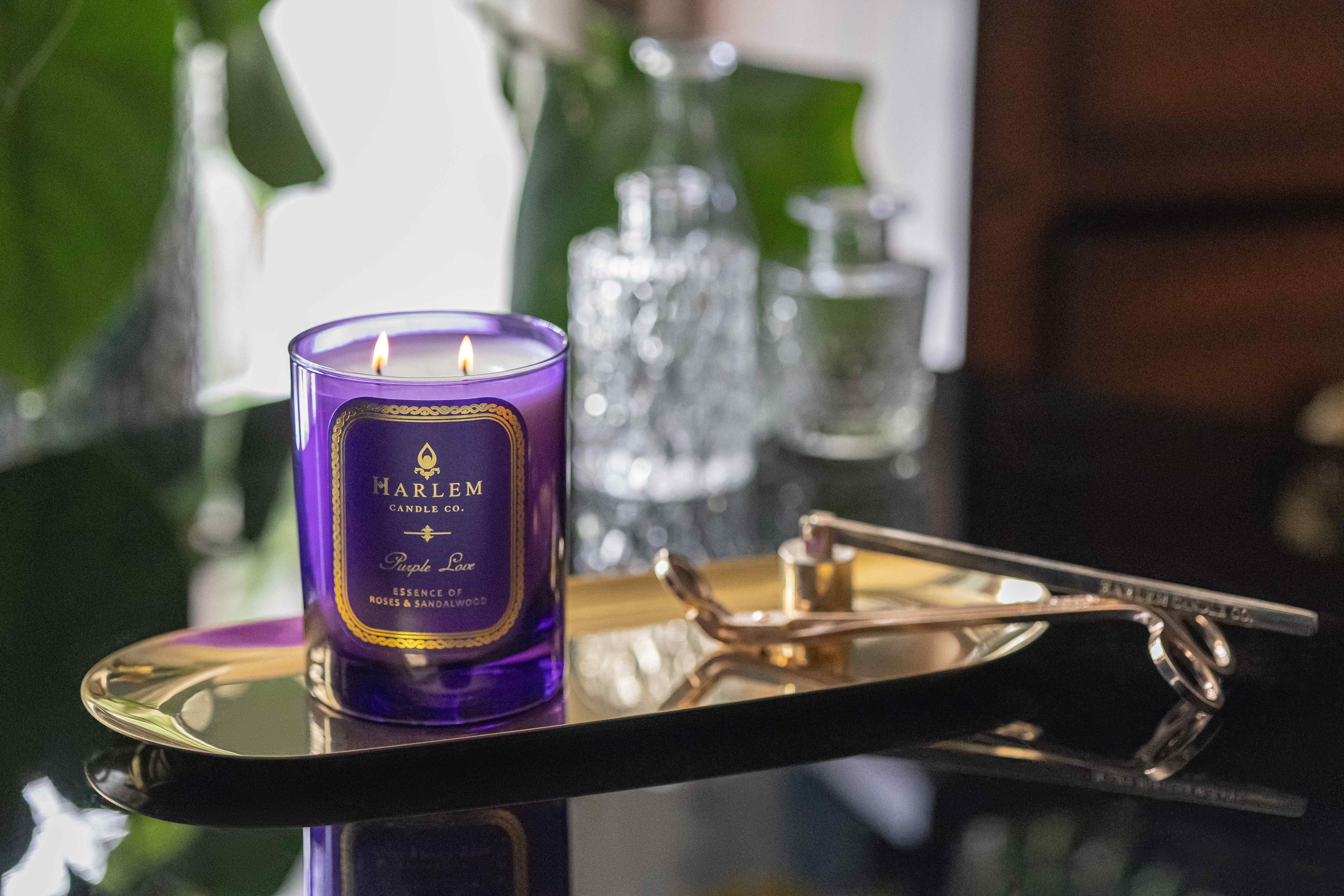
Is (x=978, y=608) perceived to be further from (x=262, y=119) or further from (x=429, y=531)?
(x=262, y=119)

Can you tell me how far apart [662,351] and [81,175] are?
34 cm

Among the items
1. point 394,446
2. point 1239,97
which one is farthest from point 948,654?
point 1239,97

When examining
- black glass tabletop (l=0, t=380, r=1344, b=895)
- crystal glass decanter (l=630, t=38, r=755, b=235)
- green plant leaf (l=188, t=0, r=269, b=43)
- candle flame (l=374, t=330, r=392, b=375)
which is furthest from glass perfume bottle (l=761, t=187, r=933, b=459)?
candle flame (l=374, t=330, r=392, b=375)

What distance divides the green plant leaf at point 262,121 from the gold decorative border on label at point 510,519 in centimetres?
47

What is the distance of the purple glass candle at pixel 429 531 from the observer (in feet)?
1.54

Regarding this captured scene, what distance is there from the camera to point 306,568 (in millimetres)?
499

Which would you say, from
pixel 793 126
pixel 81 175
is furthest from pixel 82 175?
pixel 793 126

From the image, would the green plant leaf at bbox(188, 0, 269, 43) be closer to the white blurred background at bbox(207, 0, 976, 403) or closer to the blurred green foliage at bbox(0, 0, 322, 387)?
the blurred green foliage at bbox(0, 0, 322, 387)

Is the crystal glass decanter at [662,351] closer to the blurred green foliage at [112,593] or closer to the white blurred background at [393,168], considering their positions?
the blurred green foliage at [112,593]

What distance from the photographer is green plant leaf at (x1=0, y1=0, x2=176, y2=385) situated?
794 mm

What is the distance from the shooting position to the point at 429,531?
1.55 ft

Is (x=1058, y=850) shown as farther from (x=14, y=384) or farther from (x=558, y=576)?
(x=14, y=384)

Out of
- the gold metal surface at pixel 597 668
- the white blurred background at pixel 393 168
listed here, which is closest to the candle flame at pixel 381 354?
the gold metal surface at pixel 597 668

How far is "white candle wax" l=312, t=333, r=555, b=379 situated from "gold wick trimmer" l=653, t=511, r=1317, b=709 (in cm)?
10
